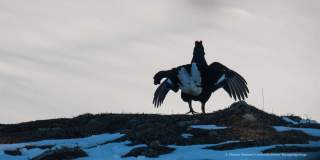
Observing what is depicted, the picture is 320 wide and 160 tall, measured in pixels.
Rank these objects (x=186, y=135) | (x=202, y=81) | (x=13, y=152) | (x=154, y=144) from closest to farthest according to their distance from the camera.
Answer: (x=154, y=144) < (x=13, y=152) < (x=186, y=135) < (x=202, y=81)

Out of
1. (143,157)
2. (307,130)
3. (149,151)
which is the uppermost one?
(307,130)

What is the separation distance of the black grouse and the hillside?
3090mm

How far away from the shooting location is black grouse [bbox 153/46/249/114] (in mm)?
30578

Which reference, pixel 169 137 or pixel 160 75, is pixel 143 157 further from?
pixel 160 75

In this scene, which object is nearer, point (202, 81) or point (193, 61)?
point (202, 81)

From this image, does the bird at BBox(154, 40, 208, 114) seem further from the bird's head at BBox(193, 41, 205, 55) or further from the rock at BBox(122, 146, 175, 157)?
the rock at BBox(122, 146, 175, 157)

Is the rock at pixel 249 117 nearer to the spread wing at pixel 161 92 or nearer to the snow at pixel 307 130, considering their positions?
the snow at pixel 307 130

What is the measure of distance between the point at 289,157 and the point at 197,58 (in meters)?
12.9

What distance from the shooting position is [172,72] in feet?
102

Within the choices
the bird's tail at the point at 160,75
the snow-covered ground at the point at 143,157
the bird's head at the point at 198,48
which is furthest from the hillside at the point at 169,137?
the bird's head at the point at 198,48

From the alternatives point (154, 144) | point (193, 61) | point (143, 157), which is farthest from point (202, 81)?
point (143, 157)

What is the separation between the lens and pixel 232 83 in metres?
31.6

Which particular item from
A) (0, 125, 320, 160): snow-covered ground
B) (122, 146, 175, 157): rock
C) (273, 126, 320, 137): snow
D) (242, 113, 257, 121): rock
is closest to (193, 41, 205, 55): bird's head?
(242, 113, 257, 121): rock

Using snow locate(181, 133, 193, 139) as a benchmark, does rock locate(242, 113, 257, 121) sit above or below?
above
